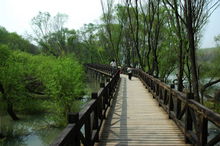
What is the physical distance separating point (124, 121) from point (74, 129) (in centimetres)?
370

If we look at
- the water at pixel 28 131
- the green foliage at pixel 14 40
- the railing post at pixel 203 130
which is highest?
the green foliage at pixel 14 40

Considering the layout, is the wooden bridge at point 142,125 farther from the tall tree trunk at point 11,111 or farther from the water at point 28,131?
the tall tree trunk at point 11,111

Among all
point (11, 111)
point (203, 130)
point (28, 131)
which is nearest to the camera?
point (203, 130)

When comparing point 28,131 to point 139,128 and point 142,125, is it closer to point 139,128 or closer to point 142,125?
point 142,125

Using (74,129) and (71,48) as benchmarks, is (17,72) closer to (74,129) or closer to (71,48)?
(74,129)

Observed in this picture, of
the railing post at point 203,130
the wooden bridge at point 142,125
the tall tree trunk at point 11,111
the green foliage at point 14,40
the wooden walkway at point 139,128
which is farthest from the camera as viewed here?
the green foliage at point 14,40

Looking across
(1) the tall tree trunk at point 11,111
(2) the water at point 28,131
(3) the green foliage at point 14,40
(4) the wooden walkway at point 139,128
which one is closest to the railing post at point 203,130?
(4) the wooden walkway at point 139,128

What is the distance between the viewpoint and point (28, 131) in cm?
1678

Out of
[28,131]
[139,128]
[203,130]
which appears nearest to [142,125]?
[139,128]

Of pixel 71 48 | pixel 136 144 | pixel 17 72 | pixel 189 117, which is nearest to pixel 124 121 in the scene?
pixel 136 144

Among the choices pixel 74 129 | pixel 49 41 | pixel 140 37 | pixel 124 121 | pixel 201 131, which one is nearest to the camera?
pixel 74 129

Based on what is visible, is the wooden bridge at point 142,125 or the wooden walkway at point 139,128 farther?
the wooden walkway at point 139,128

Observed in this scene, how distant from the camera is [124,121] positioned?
258 inches

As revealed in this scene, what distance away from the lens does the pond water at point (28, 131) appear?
49.4ft
